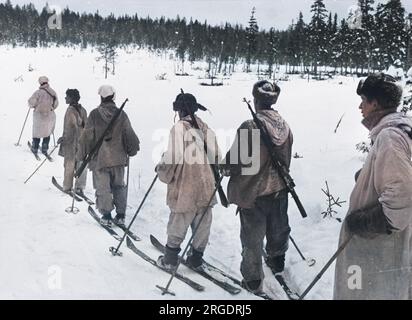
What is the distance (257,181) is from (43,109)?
6.67 metres

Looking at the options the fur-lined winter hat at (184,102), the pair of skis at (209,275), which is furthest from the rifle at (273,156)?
the pair of skis at (209,275)

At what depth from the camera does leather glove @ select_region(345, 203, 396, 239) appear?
267cm

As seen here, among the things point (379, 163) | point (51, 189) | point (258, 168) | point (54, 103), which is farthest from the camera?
point (54, 103)

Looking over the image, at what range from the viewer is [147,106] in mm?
18219

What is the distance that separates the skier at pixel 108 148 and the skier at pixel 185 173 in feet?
4.33

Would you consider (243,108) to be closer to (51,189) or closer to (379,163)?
(51,189)

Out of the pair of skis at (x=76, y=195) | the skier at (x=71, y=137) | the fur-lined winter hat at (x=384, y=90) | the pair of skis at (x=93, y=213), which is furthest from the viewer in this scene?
the skier at (x=71, y=137)

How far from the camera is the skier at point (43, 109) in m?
9.33

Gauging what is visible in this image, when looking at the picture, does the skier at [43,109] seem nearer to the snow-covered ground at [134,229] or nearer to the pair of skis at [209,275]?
the snow-covered ground at [134,229]

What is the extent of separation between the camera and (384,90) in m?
2.79

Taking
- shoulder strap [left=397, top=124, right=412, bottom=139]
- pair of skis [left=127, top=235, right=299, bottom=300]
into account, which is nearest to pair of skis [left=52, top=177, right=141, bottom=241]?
pair of skis [left=127, top=235, right=299, bottom=300]

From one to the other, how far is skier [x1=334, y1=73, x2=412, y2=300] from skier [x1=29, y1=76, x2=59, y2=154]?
25.6 ft
